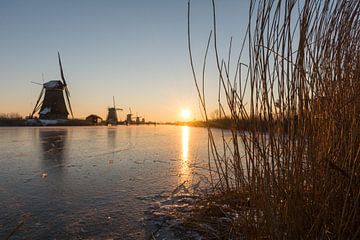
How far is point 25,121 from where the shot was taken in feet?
100

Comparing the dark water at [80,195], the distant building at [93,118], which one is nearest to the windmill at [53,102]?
the distant building at [93,118]

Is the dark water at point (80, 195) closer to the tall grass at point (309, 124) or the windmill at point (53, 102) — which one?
the tall grass at point (309, 124)

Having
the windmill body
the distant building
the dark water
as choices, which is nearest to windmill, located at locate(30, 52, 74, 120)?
the windmill body

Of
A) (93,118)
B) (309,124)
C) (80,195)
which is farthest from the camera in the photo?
(93,118)

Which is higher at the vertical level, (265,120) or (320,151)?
(265,120)

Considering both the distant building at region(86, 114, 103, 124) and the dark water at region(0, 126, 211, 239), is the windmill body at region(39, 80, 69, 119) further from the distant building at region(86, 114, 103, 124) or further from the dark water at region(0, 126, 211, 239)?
the dark water at region(0, 126, 211, 239)

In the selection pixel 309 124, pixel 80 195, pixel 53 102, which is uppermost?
pixel 53 102

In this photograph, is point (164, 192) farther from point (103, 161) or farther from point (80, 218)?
point (103, 161)

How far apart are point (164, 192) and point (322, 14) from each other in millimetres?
2323

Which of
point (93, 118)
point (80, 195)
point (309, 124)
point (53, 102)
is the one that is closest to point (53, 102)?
point (53, 102)

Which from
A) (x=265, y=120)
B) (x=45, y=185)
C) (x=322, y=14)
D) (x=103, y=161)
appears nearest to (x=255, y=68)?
(x=265, y=120)

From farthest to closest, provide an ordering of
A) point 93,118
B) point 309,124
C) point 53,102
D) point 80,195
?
point 93,118 < point 53,102 < point 80,195 < point 309,124

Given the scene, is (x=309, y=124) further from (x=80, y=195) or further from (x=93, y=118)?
(x=93, y=118)

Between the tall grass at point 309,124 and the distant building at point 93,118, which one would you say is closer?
the tall grass at point 309,124
